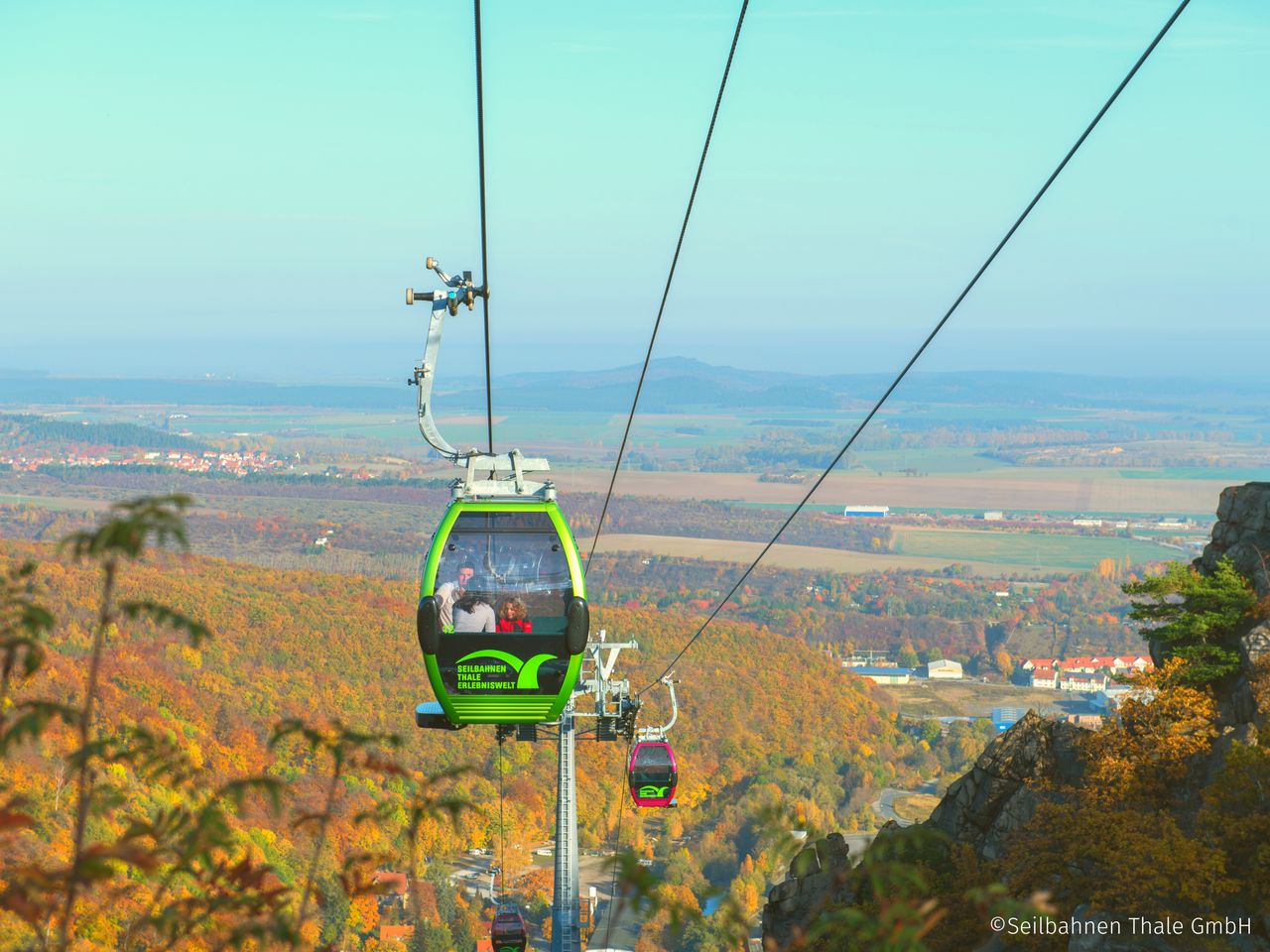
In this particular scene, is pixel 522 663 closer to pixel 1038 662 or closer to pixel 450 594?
pixel 450 594

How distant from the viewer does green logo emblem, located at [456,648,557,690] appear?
1295 cm

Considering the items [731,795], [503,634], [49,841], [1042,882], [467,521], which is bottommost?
[731,795]

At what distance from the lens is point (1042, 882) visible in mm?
15688

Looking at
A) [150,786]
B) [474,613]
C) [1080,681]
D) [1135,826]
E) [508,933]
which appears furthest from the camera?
[1080,681]

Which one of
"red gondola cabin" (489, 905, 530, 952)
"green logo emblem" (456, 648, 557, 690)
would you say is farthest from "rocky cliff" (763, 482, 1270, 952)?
"green logo emblem" (456, 648, 557, 690)

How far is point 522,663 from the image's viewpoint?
42.7 feet

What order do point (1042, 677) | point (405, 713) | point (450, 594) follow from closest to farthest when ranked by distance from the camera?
point (450, 594) → point (405, 713) → point (1042, 677)

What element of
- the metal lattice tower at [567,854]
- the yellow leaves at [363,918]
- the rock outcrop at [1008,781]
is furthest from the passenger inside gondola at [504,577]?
the yellow leaves at [363,918]

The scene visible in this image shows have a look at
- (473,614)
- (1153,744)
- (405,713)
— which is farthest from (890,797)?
(473,614)

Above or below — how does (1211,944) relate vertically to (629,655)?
above

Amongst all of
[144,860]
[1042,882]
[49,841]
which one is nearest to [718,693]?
[49,841]

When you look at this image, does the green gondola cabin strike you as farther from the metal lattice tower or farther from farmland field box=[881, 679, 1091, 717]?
farmland field box=[881, 679, 1091, 717]

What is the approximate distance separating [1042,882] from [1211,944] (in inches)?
118

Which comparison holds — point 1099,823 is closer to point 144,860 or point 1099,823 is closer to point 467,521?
point 467,521
